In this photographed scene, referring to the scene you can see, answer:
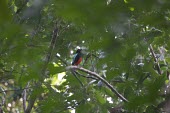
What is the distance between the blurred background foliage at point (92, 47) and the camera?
0.64 m

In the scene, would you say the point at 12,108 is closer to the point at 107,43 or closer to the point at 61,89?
the point at 61,89

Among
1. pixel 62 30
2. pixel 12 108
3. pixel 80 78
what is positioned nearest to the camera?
pixel 80 78

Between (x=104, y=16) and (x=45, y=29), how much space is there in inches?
94.3

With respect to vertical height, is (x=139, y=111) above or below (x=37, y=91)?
below

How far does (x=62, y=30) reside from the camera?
115 inches

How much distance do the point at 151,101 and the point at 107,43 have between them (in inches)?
10.8

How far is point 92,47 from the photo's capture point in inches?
35.9

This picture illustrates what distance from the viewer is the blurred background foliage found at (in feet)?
2.11

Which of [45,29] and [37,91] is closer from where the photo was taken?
[37,91]

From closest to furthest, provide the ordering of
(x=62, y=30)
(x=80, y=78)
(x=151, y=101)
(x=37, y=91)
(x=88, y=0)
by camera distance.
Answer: (x=88, y=0), (x=151, y=101), (x=37, y=91), (x=80, y=78), (x=62, y=30)

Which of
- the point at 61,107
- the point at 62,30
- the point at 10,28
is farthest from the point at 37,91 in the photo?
the point at 10,28

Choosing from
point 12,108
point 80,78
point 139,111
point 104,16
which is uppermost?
point 12,108

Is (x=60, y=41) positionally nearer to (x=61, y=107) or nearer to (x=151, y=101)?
(x=61, y=107)

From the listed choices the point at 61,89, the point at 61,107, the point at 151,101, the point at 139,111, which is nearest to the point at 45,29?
the point at 61,89
